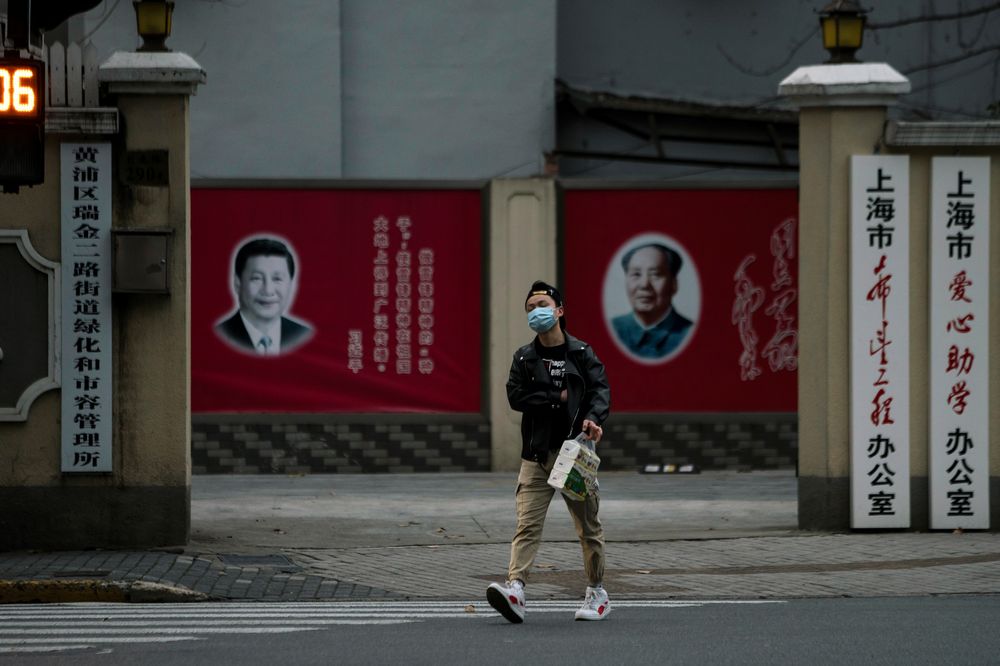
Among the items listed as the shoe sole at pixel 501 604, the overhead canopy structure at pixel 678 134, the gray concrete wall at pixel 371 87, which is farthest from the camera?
the overhead canopy structure at pixel 678 134

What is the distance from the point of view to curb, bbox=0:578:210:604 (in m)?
11.4

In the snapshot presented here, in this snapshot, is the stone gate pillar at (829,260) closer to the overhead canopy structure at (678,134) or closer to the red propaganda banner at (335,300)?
the red propaganda banner at (335,300)

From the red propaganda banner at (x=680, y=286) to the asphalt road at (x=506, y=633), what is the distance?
26.9 feet

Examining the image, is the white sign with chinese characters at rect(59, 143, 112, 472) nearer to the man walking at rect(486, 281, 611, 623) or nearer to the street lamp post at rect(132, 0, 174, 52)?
the street lamp post at rect(132, 0, 174, 52)

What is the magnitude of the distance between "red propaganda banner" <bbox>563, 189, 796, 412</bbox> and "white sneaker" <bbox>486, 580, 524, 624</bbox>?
9.28 meters

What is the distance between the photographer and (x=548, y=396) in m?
10.4

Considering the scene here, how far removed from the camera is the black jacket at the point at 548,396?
10.5 meters

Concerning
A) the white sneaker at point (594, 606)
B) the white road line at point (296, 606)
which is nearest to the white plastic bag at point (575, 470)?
the white sneaker at point (594, 606)

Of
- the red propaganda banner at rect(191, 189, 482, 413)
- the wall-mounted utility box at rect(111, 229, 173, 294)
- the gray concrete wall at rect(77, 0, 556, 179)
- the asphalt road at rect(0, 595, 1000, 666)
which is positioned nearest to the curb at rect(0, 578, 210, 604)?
the asphalt road at rect(0, 595, 1000, 666)

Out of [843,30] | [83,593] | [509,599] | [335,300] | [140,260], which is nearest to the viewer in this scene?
[509,599]

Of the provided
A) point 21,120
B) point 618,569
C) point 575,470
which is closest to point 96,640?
point 575,470

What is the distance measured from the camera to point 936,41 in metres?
21.3

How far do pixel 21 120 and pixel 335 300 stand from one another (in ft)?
27.5

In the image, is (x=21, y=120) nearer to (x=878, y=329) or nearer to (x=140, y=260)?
(x=140, y=260)
